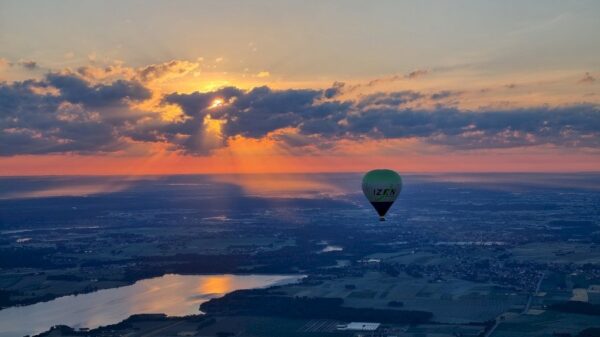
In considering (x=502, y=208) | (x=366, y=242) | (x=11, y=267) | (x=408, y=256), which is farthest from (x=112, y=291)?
(x=502, y=208)

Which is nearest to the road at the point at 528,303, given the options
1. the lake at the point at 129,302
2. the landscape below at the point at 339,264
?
the landscape below at the point at 339,264

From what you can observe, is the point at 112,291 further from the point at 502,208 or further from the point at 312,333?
the point at 502,208

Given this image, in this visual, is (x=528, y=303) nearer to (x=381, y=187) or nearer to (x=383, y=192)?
(x=383, y=192)

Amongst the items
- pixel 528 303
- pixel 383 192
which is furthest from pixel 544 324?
pixel 383 192

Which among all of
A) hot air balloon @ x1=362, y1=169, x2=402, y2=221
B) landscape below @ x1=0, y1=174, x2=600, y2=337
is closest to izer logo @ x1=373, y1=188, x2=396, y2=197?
hot air balloon @ x1=362, y1=169, x2=402, y2=221

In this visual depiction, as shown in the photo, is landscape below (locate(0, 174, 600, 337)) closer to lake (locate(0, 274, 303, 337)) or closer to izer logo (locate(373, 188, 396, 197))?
lake (locate(0, 274, 303, 337))

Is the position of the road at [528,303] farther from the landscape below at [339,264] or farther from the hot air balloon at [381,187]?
the hot air balloon at [381,187]
